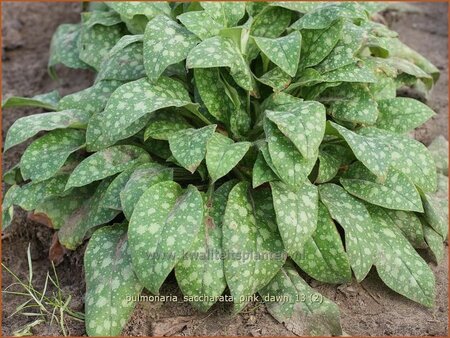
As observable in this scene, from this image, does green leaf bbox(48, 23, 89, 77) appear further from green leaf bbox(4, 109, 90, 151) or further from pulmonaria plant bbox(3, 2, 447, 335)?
green leaf bbox(4, 109, 90, 151)

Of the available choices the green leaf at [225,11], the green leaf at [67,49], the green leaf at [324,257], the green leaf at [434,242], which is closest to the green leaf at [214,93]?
the green leaf at [225,11]

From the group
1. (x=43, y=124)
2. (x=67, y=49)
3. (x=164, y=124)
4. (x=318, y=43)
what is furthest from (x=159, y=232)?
Result: (x=67, y=49)

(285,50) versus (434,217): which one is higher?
(285,50)

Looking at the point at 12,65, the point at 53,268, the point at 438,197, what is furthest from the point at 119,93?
the point at 12,65

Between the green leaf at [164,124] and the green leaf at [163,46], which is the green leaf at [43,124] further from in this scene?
the green leaf at [163,46]

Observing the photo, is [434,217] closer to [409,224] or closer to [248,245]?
[409,224]

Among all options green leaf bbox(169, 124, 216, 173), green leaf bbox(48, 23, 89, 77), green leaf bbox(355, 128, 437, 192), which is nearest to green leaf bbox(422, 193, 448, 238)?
green leaf bbox(355, 128, 437, 192)
